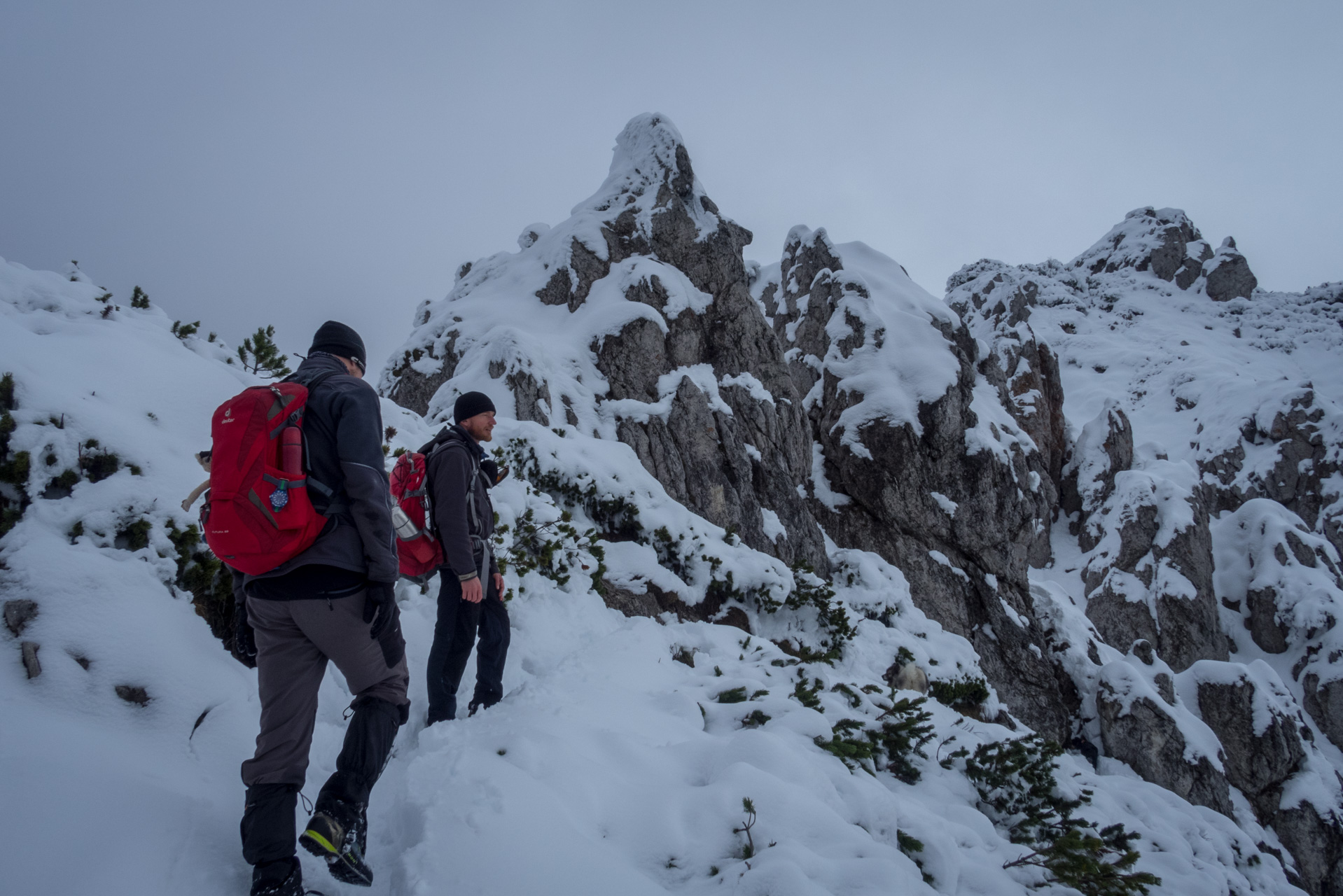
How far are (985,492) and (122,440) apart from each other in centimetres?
2240

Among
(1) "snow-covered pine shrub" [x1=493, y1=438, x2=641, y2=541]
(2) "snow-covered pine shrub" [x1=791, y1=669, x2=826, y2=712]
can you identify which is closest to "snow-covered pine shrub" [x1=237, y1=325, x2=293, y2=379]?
(1) "snow-covered pine shrub" [x1=493, y1=438, x2=641, y2=541]

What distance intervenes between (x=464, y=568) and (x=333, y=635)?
4.63 feet

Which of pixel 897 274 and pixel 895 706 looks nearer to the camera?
pixel 895 706

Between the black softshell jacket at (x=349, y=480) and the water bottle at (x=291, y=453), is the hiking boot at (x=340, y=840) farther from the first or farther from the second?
the water bottle at (x=291, y=453)

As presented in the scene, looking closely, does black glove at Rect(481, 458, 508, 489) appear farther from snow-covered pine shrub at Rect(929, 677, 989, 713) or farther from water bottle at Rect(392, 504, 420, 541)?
snow-covered pine shrub at Rect(929, 677, 989, 713)

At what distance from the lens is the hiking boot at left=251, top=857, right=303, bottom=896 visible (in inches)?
82.6

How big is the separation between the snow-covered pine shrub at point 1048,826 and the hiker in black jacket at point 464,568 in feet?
12.4

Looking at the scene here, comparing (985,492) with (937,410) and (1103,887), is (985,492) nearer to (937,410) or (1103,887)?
(937,410)

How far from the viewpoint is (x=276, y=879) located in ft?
6.94

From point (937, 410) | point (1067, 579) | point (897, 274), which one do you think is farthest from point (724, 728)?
point (1067, 579)

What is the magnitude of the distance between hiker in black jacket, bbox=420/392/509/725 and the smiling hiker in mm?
1220

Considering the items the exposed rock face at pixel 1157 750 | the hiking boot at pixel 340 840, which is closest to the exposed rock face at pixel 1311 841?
the exposed rock face at pixel 1157 750

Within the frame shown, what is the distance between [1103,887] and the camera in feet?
11.3

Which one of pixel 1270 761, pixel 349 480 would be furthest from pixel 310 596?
pixel 1270 761
